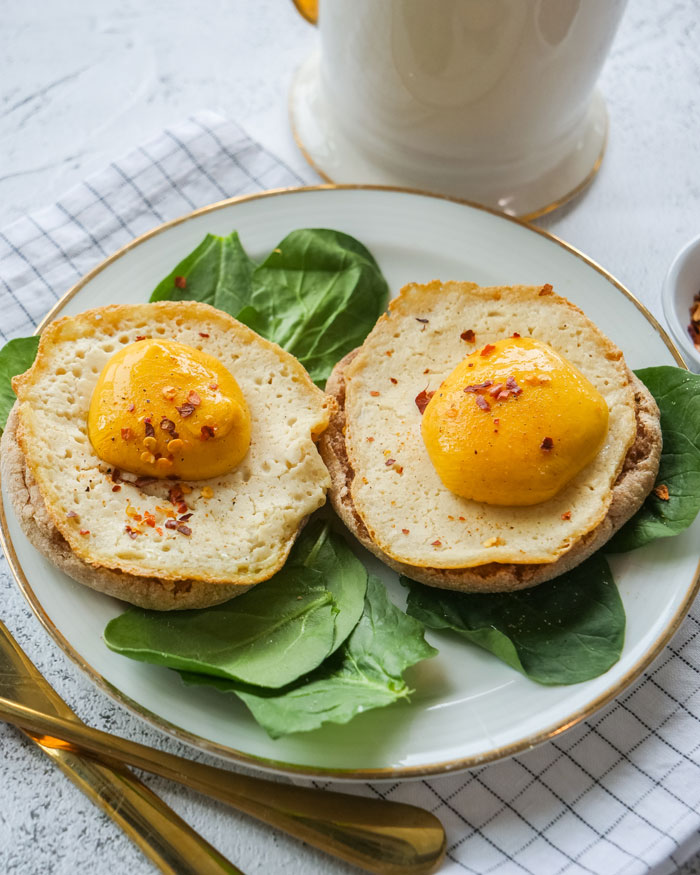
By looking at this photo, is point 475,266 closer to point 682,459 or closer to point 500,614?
point 682,459

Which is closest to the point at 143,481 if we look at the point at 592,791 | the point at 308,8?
the point at 592,791

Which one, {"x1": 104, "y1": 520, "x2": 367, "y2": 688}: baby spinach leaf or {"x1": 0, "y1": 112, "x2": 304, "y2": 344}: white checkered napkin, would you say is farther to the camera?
{"x1": 0, "y1": 112, "x2": 304, "y2": 344}: white checkered napkin

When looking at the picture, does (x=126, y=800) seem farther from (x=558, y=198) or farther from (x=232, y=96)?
(x=232, y=96)

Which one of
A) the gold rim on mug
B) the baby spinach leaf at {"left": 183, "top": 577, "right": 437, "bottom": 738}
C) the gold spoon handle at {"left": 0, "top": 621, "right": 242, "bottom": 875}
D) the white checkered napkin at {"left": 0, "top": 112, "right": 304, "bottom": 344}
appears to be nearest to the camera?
the baby spinach leaf at {"left": 183, "top": 577, "right": 437, "bottom": 738}

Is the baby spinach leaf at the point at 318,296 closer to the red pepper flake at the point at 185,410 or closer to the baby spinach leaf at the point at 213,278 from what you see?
the baby spinach leaf at the point at 213,278

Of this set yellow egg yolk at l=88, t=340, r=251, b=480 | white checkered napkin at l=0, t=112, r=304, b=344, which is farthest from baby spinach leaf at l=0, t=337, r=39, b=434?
white checkered napkin at l=0, t=112, r=304, b=344

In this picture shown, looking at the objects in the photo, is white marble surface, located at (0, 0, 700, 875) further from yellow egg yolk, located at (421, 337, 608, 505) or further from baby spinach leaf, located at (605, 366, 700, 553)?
yellow egg yolk, located at (421, 337, 608, 505)

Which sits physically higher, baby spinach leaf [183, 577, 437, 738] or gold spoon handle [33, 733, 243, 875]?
baby spinach leaf [183, 577, 437, 738]
